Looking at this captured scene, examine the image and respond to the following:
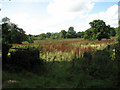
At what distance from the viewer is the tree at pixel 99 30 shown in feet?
53.6

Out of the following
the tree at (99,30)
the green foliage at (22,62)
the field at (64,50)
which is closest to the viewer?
the green foliage at (22,62)

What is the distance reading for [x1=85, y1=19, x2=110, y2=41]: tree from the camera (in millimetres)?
16328

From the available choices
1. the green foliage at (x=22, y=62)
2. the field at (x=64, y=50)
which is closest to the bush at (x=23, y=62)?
the green foliage at (x=22, y=62)

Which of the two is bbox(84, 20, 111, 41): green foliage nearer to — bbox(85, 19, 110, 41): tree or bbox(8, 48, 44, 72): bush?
bbox(85, 19, 110, 41): tree

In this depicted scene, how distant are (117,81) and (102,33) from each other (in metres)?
13.9

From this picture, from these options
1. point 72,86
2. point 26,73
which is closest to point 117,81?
point 72,86

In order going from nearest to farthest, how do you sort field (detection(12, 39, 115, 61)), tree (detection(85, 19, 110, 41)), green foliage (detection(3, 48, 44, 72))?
1. green foliage (detection(3, 48, 44, 72))
2. field (detection(12, 39, 115, 61))
3. tree (detection(85, 19, 110, 41))

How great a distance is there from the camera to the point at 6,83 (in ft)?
12.3

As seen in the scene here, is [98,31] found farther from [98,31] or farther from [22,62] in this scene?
[22,62]

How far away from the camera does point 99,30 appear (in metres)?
17.0

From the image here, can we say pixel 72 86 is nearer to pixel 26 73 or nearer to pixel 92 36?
pixel 26 73

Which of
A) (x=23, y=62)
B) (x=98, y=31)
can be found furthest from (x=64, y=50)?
(x=98, y=31)

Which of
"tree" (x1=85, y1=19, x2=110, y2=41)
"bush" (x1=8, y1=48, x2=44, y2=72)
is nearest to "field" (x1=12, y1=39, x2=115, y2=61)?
"bush" (x1=8, y1=48, x2=44, y2=72)

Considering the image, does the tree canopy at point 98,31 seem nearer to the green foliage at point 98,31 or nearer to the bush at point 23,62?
the green foliage at point 98,31
